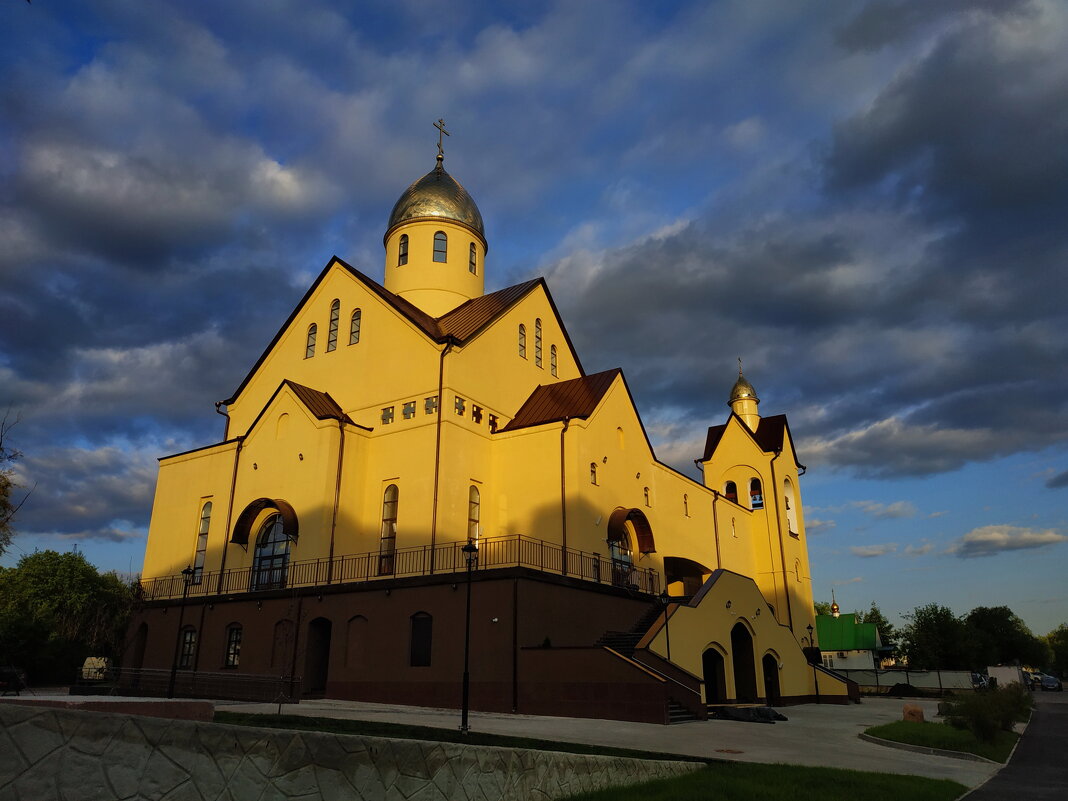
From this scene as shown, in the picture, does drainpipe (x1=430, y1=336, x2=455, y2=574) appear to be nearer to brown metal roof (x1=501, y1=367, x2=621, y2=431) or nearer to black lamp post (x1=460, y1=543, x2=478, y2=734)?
brown metal roof (x1=501, y1=367, x2=621, y2=431)

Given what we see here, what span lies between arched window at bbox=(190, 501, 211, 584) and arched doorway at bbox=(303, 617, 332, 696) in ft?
22.1

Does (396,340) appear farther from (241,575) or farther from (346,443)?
(241,575)

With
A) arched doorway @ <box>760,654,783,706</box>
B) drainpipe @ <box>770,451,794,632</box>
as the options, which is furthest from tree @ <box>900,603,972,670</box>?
arched doorway @ <box>760,654,783,706</box>

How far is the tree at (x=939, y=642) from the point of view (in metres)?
58.8

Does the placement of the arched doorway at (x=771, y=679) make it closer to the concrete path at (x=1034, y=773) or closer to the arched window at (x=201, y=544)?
the concrete path at (x=1034, y=773)

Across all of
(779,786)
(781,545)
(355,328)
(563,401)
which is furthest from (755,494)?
(779,786)

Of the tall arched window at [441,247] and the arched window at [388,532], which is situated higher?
the tall arched window at [441,247]

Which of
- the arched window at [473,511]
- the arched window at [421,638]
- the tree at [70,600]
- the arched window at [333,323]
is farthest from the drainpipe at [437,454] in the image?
the tree at [70,600]

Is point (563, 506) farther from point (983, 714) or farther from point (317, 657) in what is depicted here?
point (983, 714)

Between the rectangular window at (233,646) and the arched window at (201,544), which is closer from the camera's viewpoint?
the rectangular window at (233,646)

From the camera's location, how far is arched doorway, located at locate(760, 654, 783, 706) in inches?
1040

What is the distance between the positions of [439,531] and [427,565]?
1.07m

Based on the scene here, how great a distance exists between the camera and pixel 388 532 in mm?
24938

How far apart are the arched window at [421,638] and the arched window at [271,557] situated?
6093 millimetres
